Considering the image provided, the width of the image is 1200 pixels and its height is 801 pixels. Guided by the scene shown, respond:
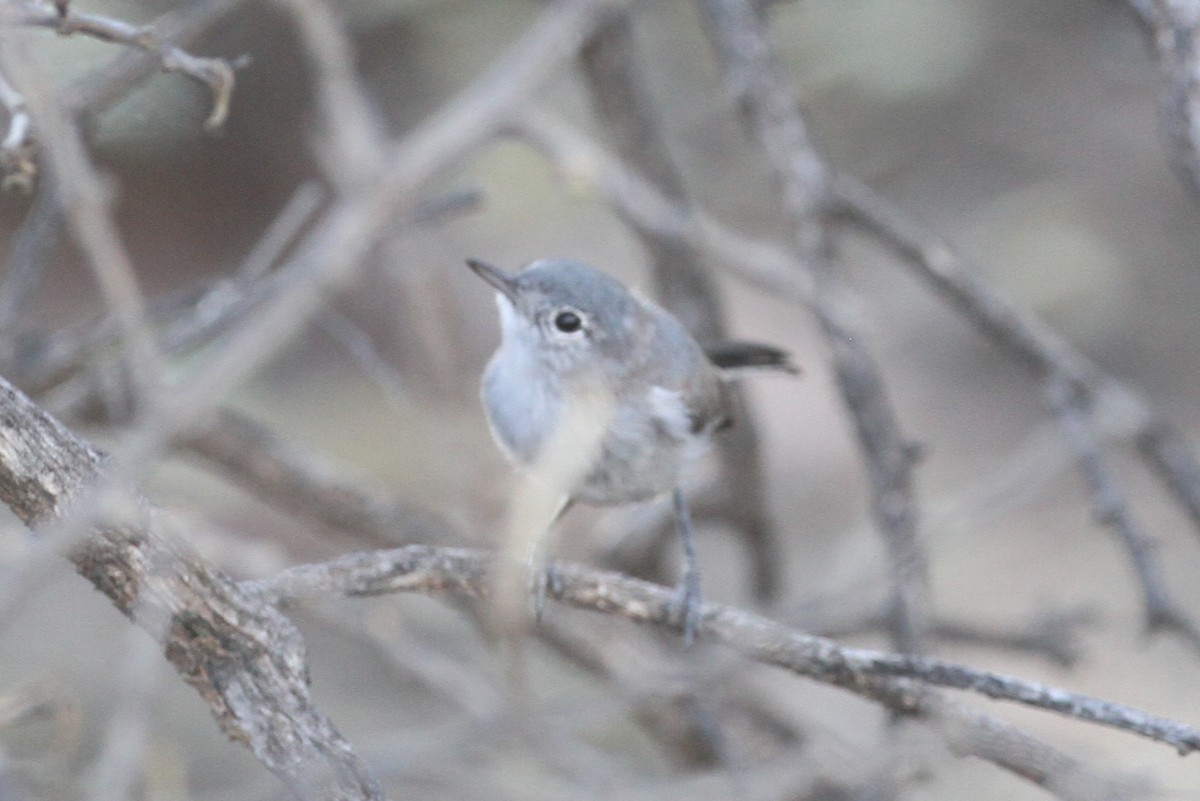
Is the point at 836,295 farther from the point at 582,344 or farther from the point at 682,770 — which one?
the point at 682,770

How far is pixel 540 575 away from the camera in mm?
3127

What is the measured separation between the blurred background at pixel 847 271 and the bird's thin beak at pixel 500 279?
1972mm

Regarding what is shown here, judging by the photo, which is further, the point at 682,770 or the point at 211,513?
the point at 211,513

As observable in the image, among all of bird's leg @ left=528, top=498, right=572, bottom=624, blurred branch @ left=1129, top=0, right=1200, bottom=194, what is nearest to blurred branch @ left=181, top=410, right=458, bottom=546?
bird's leg @ left=528, top=498, right=572, bottom=624

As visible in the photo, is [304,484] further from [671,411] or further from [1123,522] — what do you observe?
[1123,522]

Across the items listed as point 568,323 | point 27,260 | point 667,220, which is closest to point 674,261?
point 667,220

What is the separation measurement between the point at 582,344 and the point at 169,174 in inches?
180

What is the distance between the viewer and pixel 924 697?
265 centimetres

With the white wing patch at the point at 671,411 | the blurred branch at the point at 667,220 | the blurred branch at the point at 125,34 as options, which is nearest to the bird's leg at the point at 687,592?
the white wing patch at the point at 671,411

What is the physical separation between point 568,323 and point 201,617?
1.87 m

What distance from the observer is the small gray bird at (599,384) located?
146 inches

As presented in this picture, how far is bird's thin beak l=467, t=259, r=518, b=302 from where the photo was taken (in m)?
3.77

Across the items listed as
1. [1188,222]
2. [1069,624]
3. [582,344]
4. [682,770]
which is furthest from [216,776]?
[1188,222]

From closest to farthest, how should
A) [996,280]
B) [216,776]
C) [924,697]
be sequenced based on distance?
[924,697]
[216,776]
[996,280]
